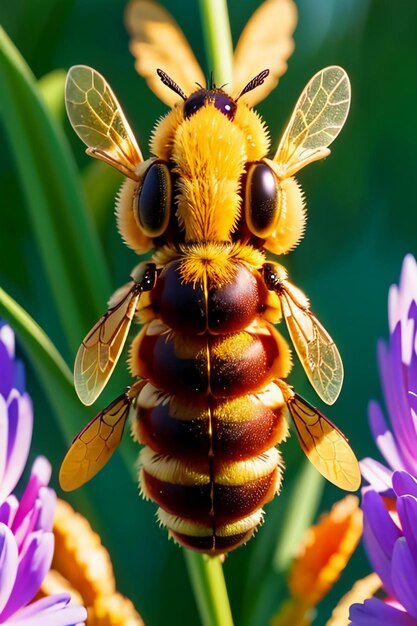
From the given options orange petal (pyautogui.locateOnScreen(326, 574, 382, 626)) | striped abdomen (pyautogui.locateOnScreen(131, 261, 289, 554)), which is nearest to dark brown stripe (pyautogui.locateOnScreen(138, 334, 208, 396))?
striped abdomen (pyautogui.locateOnScreen(131, 261, 289, 554))

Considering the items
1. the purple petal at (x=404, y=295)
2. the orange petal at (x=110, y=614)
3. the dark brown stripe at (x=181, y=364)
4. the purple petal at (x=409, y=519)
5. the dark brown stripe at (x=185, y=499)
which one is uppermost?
the dark brown stripe at (x=181, y=364)

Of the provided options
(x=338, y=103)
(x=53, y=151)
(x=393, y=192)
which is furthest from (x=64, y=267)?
(x=393, y=192)

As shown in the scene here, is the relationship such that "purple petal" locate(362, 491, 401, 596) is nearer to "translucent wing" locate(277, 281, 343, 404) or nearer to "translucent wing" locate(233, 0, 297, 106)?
"translucent wing" locate(277, 281, 343, 404)

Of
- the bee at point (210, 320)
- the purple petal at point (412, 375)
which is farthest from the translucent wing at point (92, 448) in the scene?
the purple petal at point (412, 375)

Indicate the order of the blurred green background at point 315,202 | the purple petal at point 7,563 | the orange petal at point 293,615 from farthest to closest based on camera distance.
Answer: the blurred green background at point 315,202 → the orange petal at point 293,615 → the purple petal at point 7,563

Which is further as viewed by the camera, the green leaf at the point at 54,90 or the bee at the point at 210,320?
the green leaf at the point at 54,90

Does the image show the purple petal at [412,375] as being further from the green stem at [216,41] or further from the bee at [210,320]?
the green stem at [216,41]

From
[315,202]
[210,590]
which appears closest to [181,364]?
[210,590]

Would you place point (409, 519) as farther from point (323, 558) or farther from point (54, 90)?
point (54, 90)
